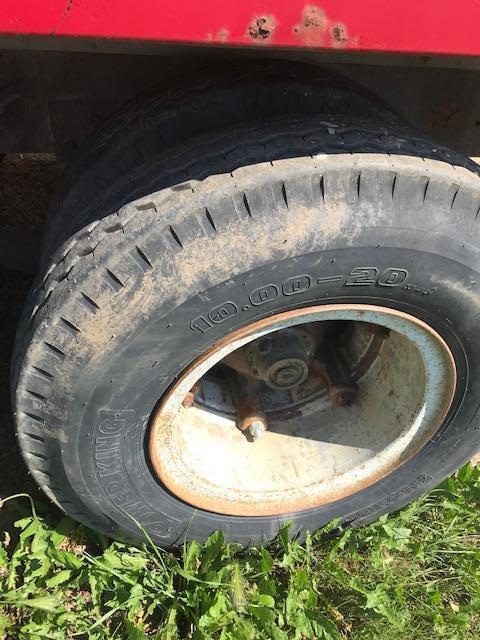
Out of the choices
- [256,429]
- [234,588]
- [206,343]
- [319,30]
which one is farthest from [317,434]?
[319,30]

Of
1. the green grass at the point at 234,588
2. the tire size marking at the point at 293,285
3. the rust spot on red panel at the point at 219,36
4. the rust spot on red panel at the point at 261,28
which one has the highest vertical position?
the rust spot on red panel at the point at 261,28

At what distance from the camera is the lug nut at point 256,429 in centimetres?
212

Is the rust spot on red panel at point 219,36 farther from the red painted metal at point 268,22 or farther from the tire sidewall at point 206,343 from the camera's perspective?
the tire sidewall at point 206,343

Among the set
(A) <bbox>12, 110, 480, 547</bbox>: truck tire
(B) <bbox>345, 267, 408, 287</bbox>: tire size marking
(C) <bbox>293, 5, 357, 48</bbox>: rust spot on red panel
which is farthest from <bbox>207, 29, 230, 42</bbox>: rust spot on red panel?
(B) <bbox>345, 267, 408, 287</bbox>: tire size marking

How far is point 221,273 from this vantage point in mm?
1391

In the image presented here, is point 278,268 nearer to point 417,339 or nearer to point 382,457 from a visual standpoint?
point 417,339

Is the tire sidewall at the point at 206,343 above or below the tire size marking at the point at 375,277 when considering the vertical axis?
below

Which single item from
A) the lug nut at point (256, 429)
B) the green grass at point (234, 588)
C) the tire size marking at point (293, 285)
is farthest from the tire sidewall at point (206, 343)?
the lug nut at point (256, 429)

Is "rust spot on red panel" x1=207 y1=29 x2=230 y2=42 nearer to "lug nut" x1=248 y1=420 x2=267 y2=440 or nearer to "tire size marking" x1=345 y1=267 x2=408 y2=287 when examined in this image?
"tire size marking" x1=345 y1=267 x2=408 y2=287

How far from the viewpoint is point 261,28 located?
101 centimetres

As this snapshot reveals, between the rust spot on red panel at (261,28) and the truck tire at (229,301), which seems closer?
the rust spot on red panel at (261,28)

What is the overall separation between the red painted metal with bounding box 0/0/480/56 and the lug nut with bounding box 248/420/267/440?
4.35 feet

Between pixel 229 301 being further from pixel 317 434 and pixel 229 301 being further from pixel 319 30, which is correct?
pixel 317 434

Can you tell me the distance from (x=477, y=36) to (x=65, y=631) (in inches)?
73.6
